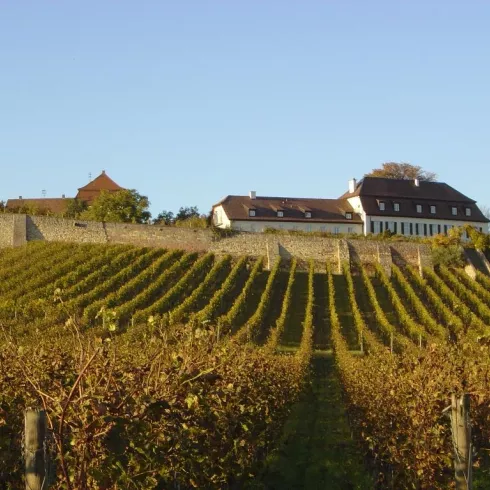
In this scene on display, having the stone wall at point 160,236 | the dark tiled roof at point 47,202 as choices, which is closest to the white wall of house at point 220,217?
the stone wall at point 160,236

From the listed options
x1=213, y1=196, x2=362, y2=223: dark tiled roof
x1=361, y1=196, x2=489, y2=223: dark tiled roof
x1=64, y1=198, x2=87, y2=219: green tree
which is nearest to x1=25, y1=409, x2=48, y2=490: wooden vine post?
x1=213, y1=196, x2=362, y2=223: dark tiled roof

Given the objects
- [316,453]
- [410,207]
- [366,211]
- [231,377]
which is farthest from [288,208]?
[231,377]

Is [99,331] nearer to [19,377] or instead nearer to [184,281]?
[184,281]

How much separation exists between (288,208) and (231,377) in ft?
176

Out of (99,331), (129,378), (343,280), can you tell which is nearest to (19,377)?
(129,378)

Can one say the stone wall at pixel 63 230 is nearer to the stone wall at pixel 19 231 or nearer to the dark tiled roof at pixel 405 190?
the stone wall at pixel 19 231

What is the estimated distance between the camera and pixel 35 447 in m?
7.35

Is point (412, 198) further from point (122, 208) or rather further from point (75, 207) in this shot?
point (75, 207)

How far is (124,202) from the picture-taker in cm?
7019

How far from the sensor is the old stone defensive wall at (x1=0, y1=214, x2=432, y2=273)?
56.0 meters

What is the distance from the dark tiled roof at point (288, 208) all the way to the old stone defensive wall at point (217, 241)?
949 cm

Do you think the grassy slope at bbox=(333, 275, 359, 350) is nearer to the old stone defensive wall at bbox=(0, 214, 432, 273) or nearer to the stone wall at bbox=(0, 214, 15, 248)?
the old stone defensive wall at bbox=(0, 214, 432, 273)

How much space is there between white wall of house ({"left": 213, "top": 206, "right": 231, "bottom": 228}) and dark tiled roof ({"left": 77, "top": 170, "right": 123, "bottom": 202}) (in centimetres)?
1678

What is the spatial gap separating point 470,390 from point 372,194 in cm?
5550
